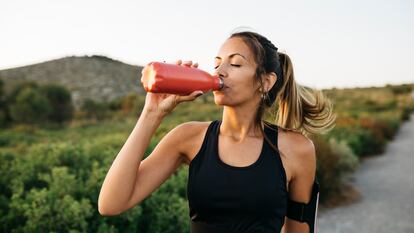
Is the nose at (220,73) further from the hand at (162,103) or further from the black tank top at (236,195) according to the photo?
the black tank top at (236,195)

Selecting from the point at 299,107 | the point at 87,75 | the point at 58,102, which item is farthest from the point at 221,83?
the point at 87,75

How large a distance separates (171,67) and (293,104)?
99 centimetres

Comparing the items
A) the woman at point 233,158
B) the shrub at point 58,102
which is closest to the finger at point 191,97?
the woman at point 233,158

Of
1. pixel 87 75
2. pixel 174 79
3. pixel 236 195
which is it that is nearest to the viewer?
pixel 174 79

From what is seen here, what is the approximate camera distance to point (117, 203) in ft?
5.97

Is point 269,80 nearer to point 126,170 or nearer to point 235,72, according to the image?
point 235,72

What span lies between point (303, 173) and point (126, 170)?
2.87ft

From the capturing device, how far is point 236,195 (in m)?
1.88

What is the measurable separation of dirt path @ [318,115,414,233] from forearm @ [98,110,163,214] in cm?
584

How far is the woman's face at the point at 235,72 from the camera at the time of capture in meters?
1.92

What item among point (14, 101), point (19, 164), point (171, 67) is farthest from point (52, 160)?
point (14, 101)

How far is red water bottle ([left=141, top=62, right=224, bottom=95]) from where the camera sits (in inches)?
A: 62.9

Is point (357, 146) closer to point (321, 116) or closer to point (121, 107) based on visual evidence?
point (321, 116)

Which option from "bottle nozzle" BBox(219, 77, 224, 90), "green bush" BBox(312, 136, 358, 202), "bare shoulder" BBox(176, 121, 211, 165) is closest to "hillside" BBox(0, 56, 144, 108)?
"green bush" BBox(312, 136, 358, 202)
